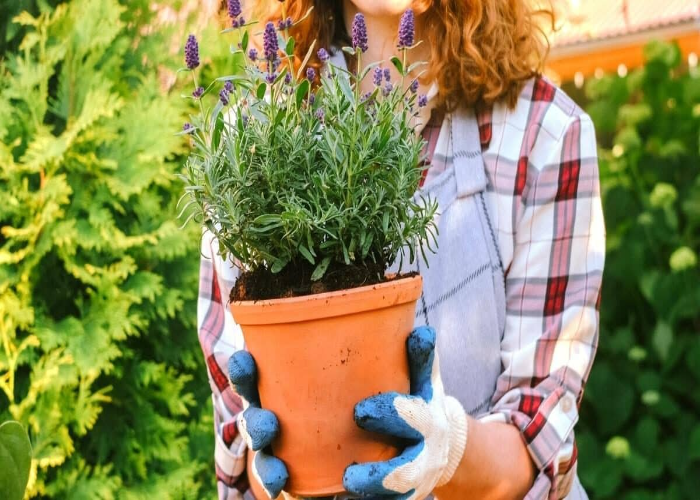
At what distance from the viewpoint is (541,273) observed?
154 centimetres

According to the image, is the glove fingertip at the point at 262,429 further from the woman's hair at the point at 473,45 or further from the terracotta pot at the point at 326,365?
the woman's hair at the point at 473,45

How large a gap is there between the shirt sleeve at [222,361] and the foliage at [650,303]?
5.82 ft

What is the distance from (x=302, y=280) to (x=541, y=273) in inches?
23.4

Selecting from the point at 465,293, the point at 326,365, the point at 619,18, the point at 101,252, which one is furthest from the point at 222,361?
the point at 619,18

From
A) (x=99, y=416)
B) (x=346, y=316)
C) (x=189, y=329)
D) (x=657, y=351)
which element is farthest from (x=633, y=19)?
(x=346, y=316)

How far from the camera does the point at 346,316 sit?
106 centimetres

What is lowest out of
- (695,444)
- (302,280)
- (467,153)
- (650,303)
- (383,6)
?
(695,444)

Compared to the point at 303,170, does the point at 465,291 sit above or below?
below

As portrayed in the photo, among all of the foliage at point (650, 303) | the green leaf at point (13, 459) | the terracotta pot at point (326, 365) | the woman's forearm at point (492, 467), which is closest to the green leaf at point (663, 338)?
the foliage at point (650, 303)

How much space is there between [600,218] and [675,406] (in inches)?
63.8

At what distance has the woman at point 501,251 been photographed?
1.47 m

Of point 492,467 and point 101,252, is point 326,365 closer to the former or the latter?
point 492,467

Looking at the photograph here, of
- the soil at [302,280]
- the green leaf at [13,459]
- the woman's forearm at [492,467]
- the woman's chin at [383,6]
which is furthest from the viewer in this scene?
the woman's chin at [383,6]

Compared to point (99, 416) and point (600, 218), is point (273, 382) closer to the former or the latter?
point (600, 218)
